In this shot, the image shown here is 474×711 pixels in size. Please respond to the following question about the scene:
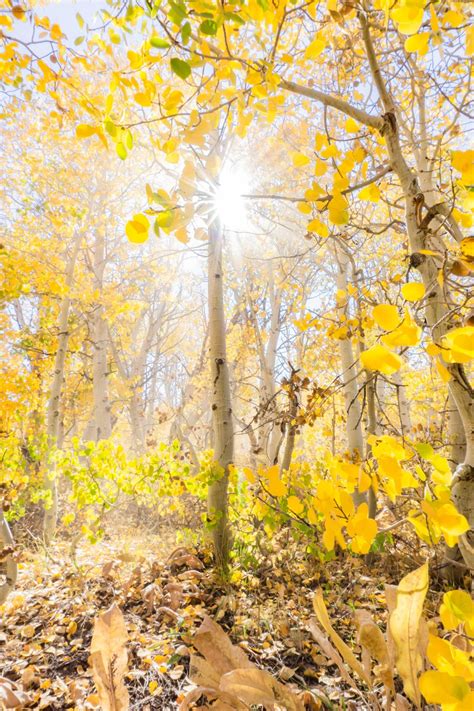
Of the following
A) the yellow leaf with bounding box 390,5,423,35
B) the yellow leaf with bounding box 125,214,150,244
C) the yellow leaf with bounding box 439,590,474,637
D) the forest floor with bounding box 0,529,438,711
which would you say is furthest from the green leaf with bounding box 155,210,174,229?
the forest floor with bounding box 0,529,438,711

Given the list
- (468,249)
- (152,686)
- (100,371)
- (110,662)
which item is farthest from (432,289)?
(100,371)

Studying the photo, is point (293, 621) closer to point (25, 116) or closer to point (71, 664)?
point (71, 664)

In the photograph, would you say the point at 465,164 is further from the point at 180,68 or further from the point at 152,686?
the point at 152,686

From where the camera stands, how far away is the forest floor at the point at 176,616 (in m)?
1.54

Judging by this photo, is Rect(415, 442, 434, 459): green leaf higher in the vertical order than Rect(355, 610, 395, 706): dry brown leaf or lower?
higher

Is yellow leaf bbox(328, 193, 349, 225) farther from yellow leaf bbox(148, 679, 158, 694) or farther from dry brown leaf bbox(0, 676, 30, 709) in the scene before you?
dry brown leaf bbox(0, 676, 30, 709)

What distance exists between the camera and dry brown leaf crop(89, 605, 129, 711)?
Result: 77cm

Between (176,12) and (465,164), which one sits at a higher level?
(176,12)

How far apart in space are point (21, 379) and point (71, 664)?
226 inches

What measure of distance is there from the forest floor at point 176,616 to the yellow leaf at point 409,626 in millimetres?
483

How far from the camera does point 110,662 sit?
0.80m

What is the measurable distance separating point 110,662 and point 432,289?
1221mm

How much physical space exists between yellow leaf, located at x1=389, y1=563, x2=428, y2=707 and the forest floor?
0.48m

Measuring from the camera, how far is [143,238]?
819mm
